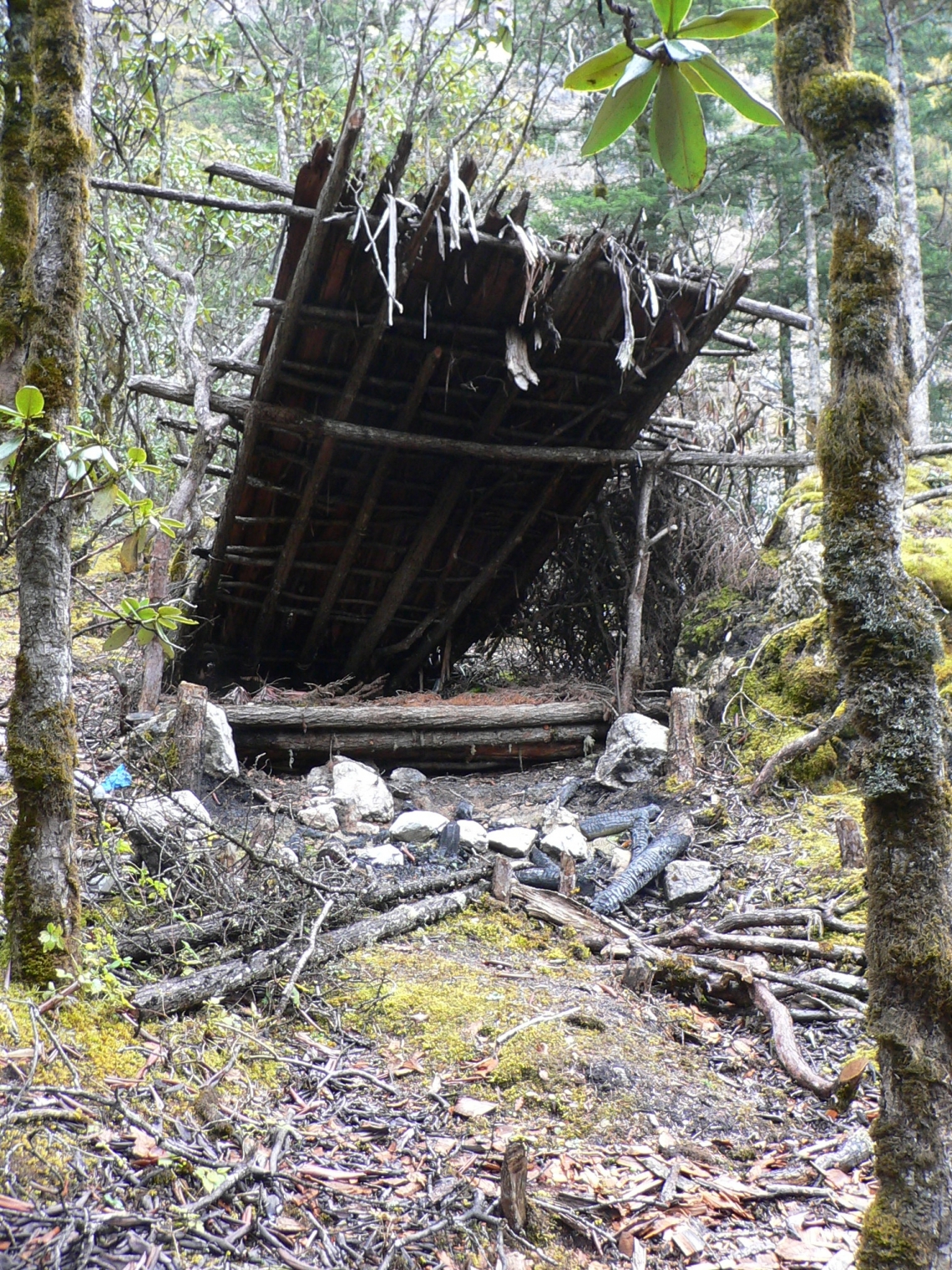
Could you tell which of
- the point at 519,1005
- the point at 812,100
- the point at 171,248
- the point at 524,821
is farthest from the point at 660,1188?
the point at 171,248

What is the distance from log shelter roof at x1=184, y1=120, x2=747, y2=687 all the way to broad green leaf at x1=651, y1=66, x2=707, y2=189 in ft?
10.6

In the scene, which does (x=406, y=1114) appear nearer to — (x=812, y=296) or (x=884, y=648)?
(x=884, y=648)

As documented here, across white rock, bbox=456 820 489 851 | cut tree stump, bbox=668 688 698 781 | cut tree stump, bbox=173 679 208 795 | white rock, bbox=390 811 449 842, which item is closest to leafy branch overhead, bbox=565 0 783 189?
white rock, bbox=456 820 489 851

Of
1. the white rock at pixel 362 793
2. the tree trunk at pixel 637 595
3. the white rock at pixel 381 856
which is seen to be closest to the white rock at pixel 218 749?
the white rock at pixel 362 793

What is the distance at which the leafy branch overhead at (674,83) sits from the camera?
1216 mm

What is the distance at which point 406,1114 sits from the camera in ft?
7.52

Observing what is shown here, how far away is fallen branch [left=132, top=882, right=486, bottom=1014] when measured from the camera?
8.17 feet

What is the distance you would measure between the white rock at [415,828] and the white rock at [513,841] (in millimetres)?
339

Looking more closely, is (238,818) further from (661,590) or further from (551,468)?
(661,590)

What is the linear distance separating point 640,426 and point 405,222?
8.61 ft

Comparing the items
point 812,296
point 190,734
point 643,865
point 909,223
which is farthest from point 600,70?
point 812,296

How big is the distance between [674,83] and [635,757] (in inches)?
210

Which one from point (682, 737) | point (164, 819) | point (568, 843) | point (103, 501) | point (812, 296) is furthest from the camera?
point (812, 296)

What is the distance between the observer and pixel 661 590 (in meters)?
7.96
